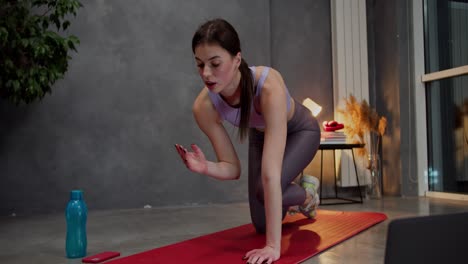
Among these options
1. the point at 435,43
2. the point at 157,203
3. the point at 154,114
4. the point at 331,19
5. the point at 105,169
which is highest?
Answer: the point at 331,19

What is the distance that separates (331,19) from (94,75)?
219 cm

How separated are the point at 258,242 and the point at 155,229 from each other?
0.80 m

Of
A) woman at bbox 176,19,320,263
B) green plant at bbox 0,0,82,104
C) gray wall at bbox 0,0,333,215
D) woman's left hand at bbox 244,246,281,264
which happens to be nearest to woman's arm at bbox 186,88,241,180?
woman at bbox 176,19,320,263

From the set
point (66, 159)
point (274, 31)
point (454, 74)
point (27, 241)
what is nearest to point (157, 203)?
point (66, 159)

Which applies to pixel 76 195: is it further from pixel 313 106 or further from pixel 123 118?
pixel 313 106

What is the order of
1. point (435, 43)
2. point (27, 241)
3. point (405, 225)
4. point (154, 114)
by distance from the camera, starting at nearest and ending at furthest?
1. point (405, 225)
2. point (27, 241)
3. point (154, 114)
4. point (435, 43)

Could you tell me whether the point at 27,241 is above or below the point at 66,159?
below

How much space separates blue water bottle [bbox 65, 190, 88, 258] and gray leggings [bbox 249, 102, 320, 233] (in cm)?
77

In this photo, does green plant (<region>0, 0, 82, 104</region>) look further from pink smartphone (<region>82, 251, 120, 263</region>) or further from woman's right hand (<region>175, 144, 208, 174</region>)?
woman's right hand (<region>175, 144, 208, 174</region>)

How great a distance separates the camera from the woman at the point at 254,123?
168 centimetres

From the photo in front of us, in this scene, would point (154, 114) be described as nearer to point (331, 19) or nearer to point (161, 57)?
point (161, 57)

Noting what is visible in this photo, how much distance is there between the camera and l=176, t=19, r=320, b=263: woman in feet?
5.50

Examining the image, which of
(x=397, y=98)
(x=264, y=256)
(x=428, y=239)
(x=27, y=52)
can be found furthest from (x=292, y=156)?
(x=397, y=98)

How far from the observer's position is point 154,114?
3.89m
